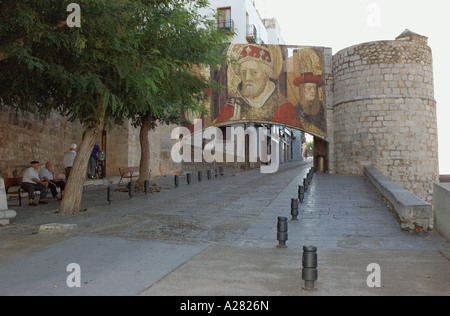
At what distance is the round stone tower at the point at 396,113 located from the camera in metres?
19.7

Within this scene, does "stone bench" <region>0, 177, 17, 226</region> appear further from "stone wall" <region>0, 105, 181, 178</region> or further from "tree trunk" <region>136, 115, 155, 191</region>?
"tree trunk" <region>136, 115, 155, 191</region>

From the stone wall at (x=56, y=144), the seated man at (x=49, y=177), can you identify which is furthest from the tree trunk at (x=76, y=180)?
the seated man at (x=49, y=177)

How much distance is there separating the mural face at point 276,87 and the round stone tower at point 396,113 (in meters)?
2.27

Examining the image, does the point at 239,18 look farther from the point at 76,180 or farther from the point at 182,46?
the point at 76,180

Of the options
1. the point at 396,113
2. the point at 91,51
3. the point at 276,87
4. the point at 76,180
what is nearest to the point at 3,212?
the point at 76,180

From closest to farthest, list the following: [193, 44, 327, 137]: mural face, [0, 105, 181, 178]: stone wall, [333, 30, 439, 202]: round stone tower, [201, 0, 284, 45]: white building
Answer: [0, 105, 181, 178]: stone wall
[333, 30, 439, 202]: round stone tower
[193, 44, 327, 137]: mural face
[201, 0, 284, 45]: white building

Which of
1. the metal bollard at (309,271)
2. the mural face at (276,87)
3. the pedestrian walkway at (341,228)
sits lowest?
the pedestrian walkway at (341,228)

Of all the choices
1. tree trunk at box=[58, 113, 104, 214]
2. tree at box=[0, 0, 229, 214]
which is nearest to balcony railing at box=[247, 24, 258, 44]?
tree at box=[0, 0, 229, 214]

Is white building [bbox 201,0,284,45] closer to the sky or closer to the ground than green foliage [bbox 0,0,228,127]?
closer to the sky

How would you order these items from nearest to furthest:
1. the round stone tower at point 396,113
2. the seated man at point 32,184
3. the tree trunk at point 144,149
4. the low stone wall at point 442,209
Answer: the low stone wall at point 442,209
the seated man at point 32,184
the tree trunk at point 144,149
the round stone tower at point 396,113

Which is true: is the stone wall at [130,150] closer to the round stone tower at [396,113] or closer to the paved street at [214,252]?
the paved street at [214,252]

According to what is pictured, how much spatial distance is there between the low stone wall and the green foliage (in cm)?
542

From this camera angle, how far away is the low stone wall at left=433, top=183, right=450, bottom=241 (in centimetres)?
626

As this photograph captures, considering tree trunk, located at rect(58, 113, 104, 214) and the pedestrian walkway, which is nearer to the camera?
the pedestrian walkway
